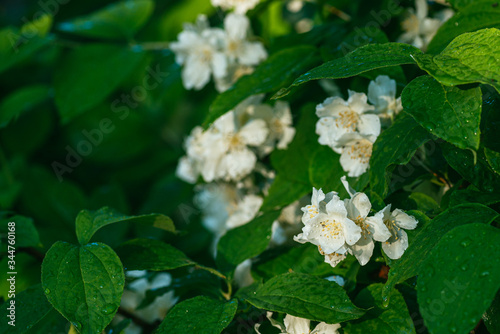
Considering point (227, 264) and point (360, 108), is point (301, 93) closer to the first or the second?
point (360, 108)

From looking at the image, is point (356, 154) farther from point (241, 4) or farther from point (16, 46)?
point (16, 46)

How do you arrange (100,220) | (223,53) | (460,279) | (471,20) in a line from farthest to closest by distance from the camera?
1. (223,53)
2. (471,20)
3. (100,220)
4. (460,279)

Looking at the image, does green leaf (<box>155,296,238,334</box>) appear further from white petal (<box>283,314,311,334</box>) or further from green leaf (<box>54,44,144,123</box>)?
green leaf (<box>54,44,144,123</box>)

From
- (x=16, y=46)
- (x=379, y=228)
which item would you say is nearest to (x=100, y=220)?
(x=379, y=228)

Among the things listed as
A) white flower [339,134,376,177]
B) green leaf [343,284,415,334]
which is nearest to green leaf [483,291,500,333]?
green leaf [343,284,415,334]

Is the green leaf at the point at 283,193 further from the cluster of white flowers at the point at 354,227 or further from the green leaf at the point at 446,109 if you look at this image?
the green leaf at the point at 446,109

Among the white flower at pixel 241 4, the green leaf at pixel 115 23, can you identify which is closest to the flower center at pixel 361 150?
the white flower at pixel 241 4

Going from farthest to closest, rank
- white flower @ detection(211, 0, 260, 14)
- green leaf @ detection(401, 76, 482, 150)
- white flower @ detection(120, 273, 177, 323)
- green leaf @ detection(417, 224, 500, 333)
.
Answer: white flower @ detection(211, 0, 260, 14) → white flower @ detection(120, 273, 177, 323) → green leaf @ detection(401, 76, 482, 150) → green leaf @ detection(417, 224, 500, 333)

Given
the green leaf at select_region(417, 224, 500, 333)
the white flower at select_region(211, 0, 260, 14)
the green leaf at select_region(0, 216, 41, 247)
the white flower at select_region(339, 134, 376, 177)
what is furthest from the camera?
the white flower at select_region(211, 0, 260, 14)
